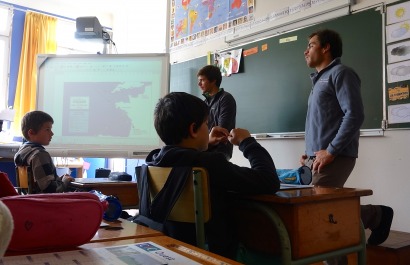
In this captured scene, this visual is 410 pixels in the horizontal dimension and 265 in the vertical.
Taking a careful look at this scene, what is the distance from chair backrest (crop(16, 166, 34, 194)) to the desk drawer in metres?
1.63

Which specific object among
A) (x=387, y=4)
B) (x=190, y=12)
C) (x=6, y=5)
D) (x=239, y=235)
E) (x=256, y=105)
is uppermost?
(x=6, y=5)

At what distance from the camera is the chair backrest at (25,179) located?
219 cm

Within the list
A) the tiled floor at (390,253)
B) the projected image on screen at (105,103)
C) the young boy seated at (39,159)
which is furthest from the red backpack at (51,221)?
the projected image on screen at (105,103)

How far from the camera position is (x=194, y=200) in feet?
3.74

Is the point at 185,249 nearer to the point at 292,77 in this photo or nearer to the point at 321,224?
the point at 321,224

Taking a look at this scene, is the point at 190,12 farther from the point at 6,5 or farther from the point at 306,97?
the point at 6,5

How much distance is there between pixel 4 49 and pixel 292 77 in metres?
4.81

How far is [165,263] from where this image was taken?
56 centimetres

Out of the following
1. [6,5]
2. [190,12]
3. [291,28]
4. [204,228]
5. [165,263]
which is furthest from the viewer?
[6,5]

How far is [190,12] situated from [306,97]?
220 cm

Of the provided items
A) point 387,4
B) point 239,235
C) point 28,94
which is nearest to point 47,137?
point 239,235

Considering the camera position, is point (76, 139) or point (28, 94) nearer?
point (76, 139)

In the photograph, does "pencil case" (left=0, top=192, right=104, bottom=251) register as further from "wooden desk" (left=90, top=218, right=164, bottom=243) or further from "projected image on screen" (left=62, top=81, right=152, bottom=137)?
"projected image on screen" (left=62, top=81, right=152, bottom=137)

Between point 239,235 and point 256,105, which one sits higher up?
point 256,105
